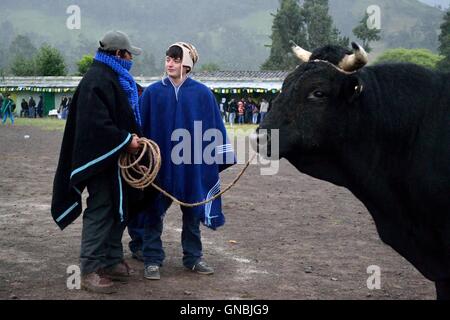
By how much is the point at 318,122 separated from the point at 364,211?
5.02 m

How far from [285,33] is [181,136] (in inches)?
2273

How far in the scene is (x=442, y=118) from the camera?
3.88m

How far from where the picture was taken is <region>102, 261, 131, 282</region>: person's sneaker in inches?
206

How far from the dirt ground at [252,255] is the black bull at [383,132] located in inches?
43.2

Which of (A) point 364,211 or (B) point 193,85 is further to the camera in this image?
(A) point 364,211

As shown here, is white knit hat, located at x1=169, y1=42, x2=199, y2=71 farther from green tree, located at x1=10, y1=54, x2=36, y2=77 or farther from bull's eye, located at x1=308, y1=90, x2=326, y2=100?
green tree, located at x1=10, y1=54, x2=36, y2=77

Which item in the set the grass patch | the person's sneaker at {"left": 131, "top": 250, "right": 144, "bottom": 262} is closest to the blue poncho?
the person's sneaker at {"left": 131, "top": 250, "right": 144, "bottom": 262}

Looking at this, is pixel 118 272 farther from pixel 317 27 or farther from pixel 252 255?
pixel 317 27

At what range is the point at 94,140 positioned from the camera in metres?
4.78

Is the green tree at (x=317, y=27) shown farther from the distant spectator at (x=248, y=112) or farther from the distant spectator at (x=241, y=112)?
the distant spectator at (x=241, y=112)

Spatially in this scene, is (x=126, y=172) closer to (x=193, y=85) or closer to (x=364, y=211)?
(x=193, y=85)

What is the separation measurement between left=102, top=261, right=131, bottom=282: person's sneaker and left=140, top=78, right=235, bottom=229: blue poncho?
56cm
